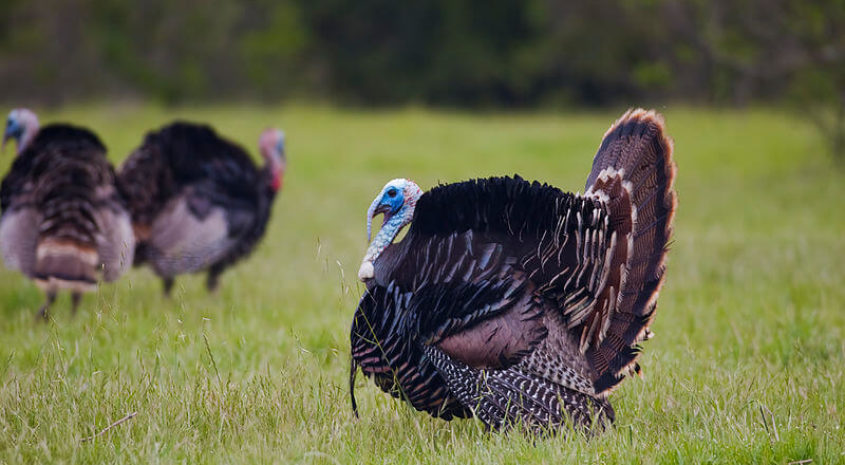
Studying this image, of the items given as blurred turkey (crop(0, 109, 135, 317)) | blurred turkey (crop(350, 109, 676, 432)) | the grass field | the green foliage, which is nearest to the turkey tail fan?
blurred turkey (crop(350, 109, 676, 432))

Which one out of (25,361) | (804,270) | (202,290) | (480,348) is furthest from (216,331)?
(804,270)

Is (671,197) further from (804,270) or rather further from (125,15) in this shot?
(125,15)

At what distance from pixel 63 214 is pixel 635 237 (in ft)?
11.7

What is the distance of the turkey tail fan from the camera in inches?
130

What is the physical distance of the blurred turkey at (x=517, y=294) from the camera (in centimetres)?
316

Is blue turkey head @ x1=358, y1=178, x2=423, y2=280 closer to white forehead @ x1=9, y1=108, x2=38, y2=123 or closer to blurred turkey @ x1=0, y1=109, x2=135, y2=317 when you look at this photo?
blurred turkey @ x1=0, y1=109, x2=135, y2=317

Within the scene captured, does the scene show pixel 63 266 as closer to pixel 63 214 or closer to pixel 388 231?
pixel 63 214

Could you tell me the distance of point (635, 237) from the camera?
333 centimetres

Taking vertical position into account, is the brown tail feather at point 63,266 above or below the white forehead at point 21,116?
below

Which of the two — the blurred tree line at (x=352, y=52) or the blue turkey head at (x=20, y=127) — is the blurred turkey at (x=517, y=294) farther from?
the blurred tree line at (x=352, y=52)

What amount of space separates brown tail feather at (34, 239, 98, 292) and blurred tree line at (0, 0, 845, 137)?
2515cm

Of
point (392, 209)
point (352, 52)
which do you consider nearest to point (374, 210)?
point (392, 209)

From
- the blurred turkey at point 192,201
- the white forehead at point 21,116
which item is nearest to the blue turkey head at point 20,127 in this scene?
the white forehead at point 21,116

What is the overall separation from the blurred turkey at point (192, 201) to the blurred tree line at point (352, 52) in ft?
77.3
